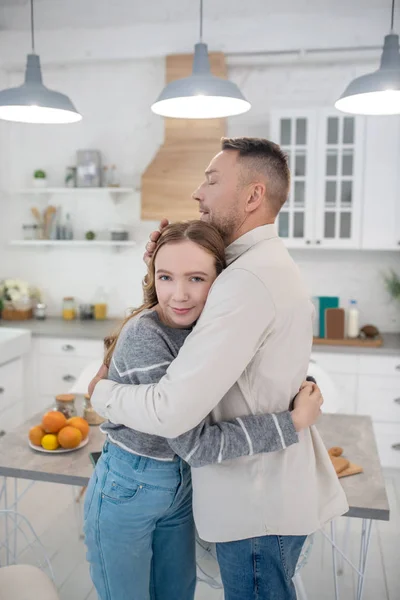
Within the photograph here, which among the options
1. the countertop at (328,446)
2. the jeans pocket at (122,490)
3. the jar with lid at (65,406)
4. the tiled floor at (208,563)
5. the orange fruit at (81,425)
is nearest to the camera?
the jeans pocket at (122,490)

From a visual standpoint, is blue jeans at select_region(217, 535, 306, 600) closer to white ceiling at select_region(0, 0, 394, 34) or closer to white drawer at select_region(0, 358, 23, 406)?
white drawer at select_region(0, 358, 23, 406)

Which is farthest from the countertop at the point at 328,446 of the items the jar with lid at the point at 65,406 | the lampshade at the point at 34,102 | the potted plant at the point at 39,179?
the potted plant at the point at 39,179

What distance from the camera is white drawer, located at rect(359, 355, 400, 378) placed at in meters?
3.94

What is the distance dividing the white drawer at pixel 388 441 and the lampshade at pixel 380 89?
7.70 ft

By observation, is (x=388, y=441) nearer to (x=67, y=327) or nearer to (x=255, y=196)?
(x=67, y=327)

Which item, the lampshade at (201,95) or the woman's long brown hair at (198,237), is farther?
the lampshade at (201,95)

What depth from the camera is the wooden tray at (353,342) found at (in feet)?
13.2

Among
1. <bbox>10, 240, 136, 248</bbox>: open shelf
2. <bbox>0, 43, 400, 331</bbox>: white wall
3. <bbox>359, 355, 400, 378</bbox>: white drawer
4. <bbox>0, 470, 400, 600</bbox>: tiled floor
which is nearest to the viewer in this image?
<bbox>0, 470, 400, 600</bbox>: tiled floor

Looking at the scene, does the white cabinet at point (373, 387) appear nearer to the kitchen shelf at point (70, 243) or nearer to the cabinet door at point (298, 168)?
the cabinet door at point (298, 168)

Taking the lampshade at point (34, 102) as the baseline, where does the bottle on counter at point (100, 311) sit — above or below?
below

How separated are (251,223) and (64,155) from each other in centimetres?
373

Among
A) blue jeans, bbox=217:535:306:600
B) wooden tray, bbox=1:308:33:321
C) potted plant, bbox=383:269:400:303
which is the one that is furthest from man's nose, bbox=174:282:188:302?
wooden tray, bbox=1:308:33:321

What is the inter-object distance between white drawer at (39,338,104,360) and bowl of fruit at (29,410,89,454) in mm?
2058

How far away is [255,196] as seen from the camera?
151 cm
